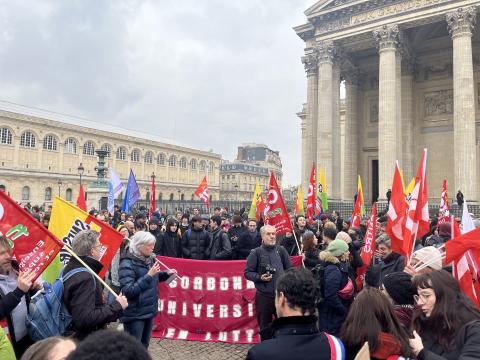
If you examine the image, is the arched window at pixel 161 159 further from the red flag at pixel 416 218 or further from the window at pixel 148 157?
the red flag at pixel 416 218

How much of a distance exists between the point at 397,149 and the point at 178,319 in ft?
66.5

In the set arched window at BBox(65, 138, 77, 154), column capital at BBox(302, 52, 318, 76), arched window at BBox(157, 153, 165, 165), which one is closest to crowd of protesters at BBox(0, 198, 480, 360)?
column capital at BBox(302, 52, 318, 76)

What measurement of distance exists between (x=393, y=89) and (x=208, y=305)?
20.4 meters

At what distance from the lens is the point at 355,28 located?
25422mm

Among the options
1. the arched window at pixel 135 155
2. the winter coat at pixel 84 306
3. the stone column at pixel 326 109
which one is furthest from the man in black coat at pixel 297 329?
the arched window at pixel 135 155

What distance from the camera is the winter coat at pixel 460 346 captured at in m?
2.53

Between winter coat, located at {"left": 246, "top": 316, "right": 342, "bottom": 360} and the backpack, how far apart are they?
6.55ft

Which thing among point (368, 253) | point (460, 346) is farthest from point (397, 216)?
point (460, 346)

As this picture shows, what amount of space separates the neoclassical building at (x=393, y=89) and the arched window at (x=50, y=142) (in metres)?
41.9

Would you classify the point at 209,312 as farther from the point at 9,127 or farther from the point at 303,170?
the point at 9,127

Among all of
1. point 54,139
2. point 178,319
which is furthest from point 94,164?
point 178,319

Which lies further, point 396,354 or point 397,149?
point 397,149

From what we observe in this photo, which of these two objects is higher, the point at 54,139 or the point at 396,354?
the point at 54,139

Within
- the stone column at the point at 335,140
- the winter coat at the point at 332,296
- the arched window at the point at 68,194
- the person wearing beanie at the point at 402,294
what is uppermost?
the stone column at the point at 335,140
